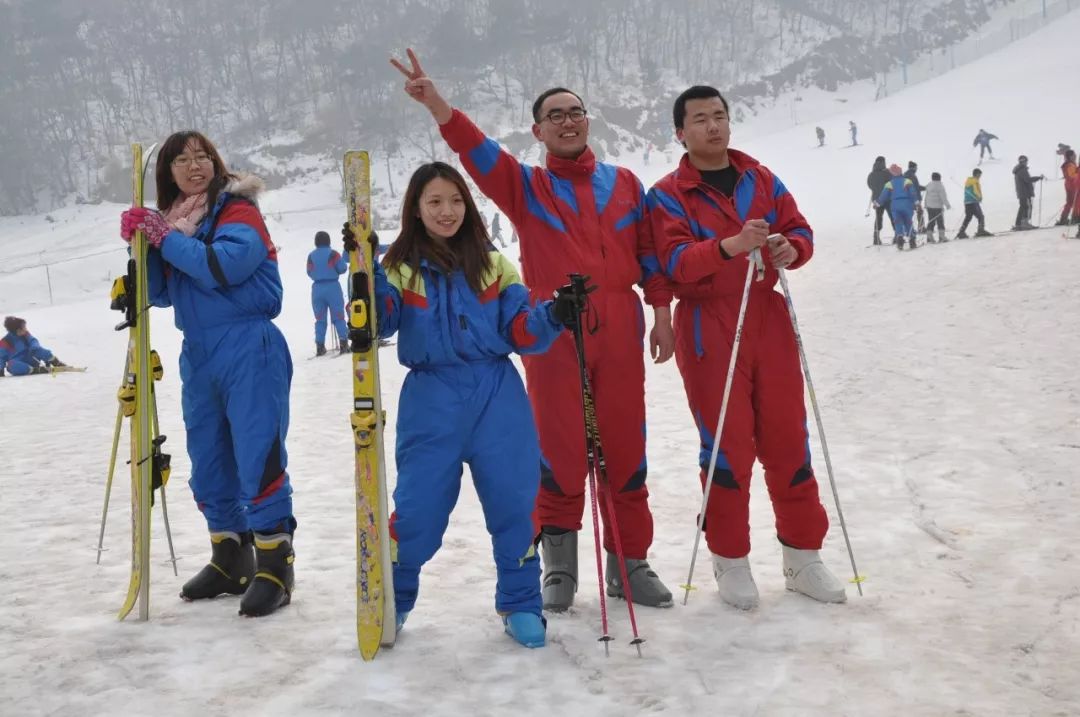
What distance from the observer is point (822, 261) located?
18.0 metres

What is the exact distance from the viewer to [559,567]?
343 centimetres

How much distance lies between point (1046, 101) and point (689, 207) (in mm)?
41426

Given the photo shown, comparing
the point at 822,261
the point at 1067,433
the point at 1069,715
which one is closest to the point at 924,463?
the point at 1067,433

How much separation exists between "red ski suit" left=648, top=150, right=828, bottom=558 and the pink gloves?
1984mm

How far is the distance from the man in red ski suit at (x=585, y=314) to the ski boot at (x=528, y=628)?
33 centimetres

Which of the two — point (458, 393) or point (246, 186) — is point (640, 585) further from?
point (246, 186)

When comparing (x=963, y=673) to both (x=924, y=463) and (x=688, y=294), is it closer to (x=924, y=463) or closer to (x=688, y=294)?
(x=688, y=294)

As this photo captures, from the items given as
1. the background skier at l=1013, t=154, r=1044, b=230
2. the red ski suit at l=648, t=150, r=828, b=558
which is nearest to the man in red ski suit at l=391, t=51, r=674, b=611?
the red ski suit at l=648, t=150, r=828, b=558

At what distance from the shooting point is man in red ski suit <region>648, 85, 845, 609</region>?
3348 millimetres

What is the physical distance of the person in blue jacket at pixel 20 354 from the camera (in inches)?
527

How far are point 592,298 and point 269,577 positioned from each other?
5.74 feet

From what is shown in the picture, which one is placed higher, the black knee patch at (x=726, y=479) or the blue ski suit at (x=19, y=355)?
the blue ski suit at (x=19, y=355)

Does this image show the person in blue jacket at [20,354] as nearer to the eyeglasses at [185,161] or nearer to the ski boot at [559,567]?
the eyeglasses at [185,161]

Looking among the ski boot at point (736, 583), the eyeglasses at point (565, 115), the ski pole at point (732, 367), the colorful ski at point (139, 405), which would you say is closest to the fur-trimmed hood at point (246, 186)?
the colorful ski at point (139, 405)
